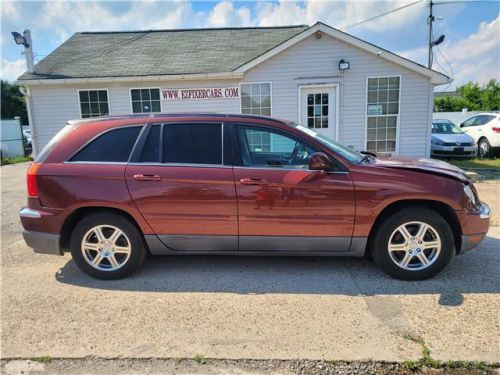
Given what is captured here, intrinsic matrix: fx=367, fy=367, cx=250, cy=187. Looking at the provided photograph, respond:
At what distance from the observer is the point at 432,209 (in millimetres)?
3783

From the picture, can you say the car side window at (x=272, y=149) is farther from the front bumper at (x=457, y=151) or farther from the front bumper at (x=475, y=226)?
the front bumper at (x=457, y=151)

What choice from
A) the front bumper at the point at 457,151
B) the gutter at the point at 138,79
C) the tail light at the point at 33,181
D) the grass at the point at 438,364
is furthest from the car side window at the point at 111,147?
the front bumper at the point at 457,151

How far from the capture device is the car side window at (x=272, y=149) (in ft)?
12.7

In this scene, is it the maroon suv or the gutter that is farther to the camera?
the gutter

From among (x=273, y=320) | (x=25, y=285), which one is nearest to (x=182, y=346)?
(x=273, y=320)

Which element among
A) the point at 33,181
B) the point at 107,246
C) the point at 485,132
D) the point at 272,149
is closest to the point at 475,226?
the point at 272,149

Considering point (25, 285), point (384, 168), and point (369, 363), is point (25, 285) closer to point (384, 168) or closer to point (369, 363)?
point (369, 363)

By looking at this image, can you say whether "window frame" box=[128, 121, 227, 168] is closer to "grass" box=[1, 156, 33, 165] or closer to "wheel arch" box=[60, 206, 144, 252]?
"wheel arch" box=[60, 206, 144, 252]

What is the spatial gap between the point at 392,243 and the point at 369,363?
1.48 m

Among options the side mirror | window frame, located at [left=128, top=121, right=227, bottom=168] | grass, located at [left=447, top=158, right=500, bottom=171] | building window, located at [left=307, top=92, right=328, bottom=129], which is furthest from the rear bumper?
grass, located at [left=447, top=158, right=500, bottom=171]

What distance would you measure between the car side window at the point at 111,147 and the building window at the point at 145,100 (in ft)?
24.4

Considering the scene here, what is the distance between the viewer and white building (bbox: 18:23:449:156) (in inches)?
409

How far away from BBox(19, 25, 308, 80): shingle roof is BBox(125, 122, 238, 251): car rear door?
721 centimetres

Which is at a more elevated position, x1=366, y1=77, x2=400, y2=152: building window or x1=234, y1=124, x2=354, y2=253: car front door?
x1=366, y1=77, x2=400, y2=152: building window
